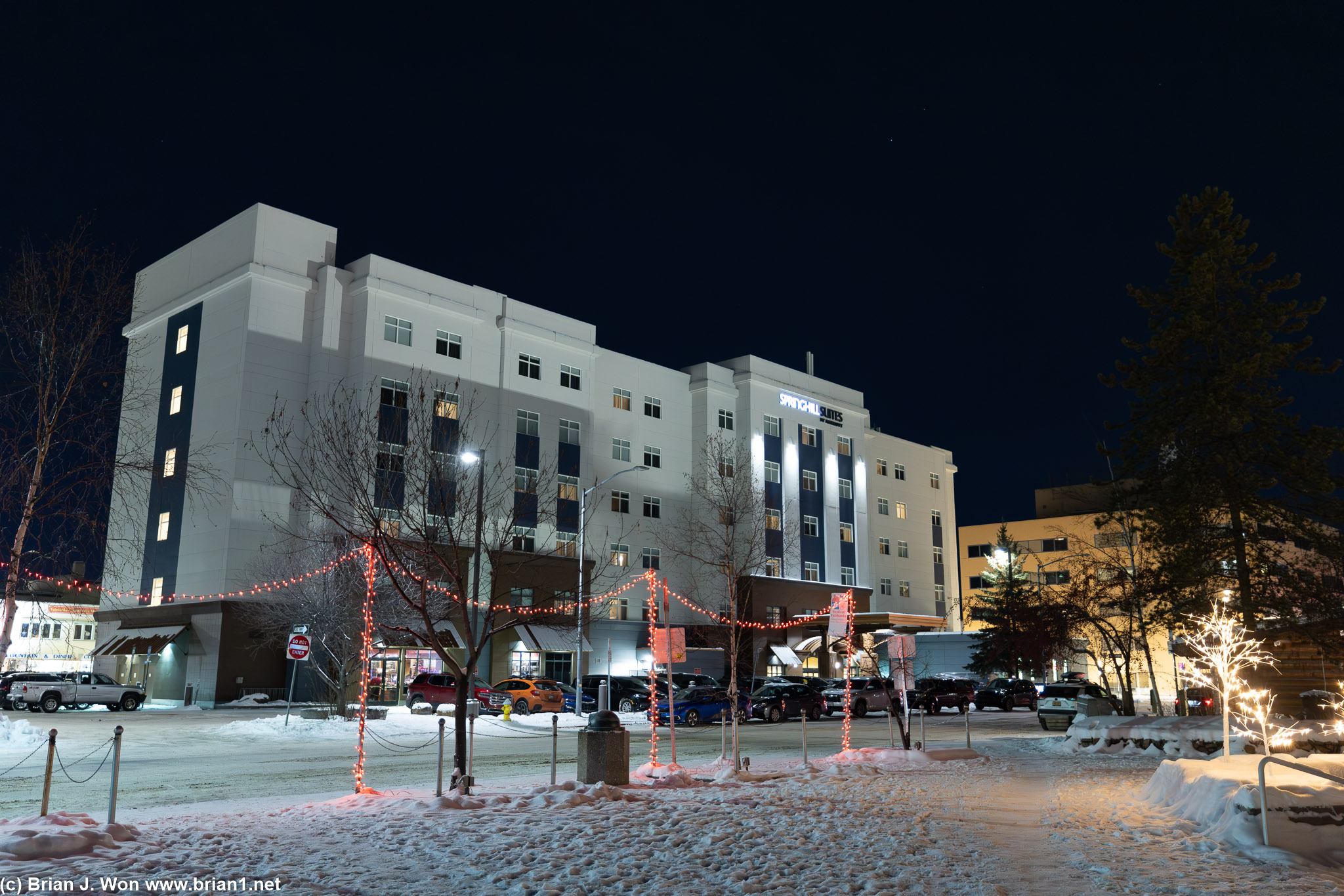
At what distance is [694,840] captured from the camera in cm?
1029

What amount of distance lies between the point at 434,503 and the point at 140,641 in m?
39.2

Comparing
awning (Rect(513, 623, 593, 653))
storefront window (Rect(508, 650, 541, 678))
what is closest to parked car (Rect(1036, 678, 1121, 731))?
awning (Rect(513, 623, 593, 653))

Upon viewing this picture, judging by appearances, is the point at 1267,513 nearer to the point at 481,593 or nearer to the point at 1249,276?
the point at 1249,276

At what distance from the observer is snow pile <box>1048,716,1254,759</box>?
69.6ft

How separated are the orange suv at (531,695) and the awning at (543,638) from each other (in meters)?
11.5

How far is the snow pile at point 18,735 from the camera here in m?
22.4

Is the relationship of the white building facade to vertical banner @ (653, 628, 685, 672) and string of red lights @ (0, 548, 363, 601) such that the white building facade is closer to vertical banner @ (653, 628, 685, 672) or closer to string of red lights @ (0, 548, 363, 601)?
string of red lights @ (0, 548, 363, 601)

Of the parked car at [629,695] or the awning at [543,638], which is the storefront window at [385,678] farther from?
the parked car at [629,695]

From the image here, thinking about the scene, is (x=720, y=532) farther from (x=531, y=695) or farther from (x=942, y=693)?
(x=531, y=695)

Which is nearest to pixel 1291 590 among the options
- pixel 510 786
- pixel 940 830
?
pixel 940 830

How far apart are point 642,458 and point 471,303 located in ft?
48.1

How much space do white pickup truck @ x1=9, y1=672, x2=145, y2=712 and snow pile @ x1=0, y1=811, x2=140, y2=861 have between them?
32791 millimetres

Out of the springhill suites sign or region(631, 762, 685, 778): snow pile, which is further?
the springhill suites sign

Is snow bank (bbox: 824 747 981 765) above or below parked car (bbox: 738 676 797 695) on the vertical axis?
below
